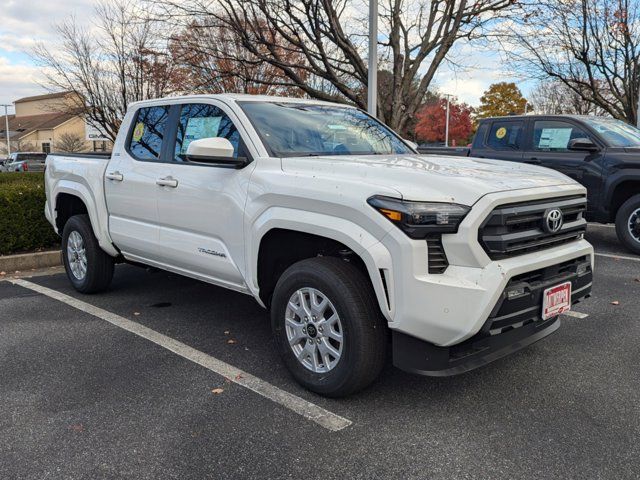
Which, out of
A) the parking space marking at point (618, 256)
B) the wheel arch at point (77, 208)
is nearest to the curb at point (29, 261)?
the wheel arch at point (77, 208)

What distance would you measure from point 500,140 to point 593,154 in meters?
1.55

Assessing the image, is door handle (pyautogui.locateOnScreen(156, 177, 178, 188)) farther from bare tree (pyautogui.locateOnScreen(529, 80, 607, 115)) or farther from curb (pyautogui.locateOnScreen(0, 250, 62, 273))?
bare tree (pyautogui.locateOnScreen(529, 80, 607, 115))

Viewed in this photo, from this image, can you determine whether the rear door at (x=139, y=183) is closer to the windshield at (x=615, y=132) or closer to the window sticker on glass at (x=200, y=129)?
the window sticker on glass at (x=200, y=129)

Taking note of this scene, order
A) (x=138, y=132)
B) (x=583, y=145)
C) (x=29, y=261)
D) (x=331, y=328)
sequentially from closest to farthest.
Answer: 1. (x=331, y=328)
2. (x=138, y=132)
3. (x=29, y=261)
4. (x=583, y=145)

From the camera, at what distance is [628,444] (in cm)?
285

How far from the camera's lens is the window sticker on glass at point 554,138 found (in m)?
8.25

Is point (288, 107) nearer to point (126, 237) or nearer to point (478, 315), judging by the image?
point (126, 237)

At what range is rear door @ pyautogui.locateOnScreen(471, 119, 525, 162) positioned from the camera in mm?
8773

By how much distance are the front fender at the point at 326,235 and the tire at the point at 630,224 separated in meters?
5.94

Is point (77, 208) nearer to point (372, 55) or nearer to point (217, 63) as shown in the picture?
point (372, 55)

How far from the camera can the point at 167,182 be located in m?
4.34

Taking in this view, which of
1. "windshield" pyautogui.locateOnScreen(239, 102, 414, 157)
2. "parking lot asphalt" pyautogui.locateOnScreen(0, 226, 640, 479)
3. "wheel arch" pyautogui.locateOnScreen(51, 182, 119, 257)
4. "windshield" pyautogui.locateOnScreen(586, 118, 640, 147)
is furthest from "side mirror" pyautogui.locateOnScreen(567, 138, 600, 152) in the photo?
"wheel arch" pyautogui.locateOnScreen(51, 182, 119, 257)

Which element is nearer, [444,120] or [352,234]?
[352,234]

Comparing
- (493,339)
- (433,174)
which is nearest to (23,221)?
(433,174)
